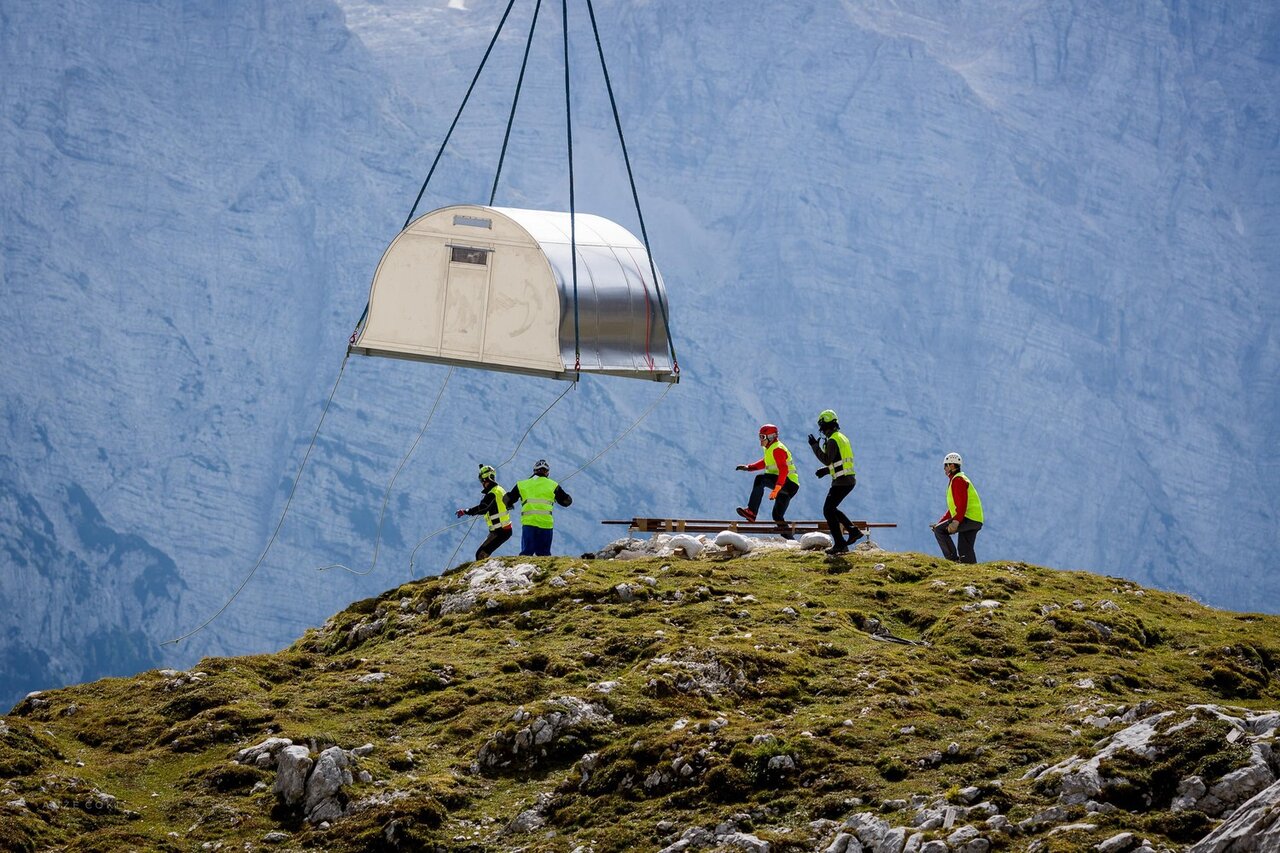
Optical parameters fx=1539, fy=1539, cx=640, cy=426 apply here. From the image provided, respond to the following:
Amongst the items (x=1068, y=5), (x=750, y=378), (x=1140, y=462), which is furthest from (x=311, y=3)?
(x=1140, y=462)

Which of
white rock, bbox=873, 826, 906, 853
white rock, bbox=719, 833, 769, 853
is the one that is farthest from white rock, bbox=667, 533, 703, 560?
white rock, bbox=873, 826, 906, 853

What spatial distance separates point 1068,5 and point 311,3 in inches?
1498

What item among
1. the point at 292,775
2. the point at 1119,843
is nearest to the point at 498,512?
the point at 292,775

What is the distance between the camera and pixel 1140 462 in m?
70.6

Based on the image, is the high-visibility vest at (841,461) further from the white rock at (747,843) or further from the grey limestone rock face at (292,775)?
the grey limestone rock face at (292,775)

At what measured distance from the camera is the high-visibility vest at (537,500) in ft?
Answer: 65.4

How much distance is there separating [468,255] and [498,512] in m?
3.45

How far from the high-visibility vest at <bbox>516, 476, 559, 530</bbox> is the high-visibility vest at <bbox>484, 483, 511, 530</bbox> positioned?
28 centimetres

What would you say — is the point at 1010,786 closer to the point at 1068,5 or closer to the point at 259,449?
the point at 259,449

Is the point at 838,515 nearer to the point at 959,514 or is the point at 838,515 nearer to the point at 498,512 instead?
the point at 959,514

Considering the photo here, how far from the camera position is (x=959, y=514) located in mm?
19469

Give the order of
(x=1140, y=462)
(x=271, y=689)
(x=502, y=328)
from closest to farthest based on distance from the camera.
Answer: (x=271, y=689) < (x=502, y=328) < (x=1140, y=462)

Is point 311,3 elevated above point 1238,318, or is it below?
above

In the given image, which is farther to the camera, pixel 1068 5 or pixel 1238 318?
pixel 1068 5
